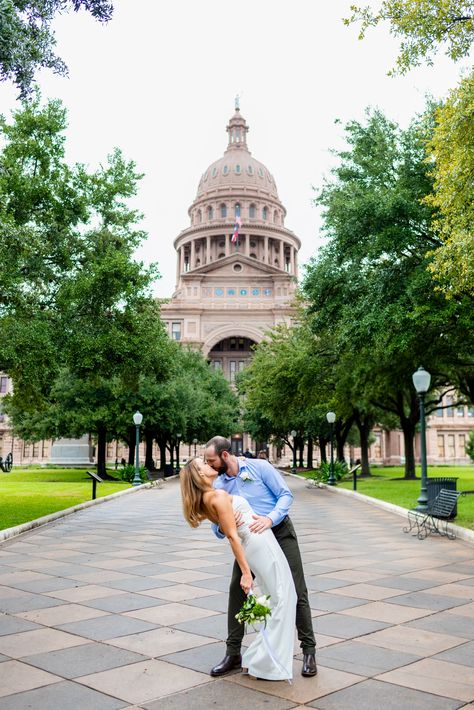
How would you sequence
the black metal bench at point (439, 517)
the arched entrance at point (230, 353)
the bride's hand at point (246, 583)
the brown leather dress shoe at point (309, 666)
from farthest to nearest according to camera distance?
1. the arched entrance at point (230, 353)
2. the black metal bench at point (439, 517)
3. the brown leather dress shoe at point (309, 666)
4. the bride's hand at point (246, 583)

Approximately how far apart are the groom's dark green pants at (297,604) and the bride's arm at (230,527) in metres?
0.37

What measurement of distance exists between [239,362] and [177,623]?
92.4m

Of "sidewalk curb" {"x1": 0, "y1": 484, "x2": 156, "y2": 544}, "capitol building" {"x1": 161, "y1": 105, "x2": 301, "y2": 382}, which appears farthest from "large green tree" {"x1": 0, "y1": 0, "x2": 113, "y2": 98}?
"capitol building" {"x1": 161, "y1": 105, "x2": 301, "y2": 382}

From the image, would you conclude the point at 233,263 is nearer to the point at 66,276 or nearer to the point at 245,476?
the point at 66,276

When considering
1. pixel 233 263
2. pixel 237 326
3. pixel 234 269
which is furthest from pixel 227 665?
pixel 234 269

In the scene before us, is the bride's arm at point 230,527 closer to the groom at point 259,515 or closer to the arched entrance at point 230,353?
the groom at point 259,515

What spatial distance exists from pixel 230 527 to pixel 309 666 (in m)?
1.22

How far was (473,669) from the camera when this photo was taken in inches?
199

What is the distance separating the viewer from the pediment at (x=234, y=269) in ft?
314

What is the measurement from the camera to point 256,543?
487 centimetres

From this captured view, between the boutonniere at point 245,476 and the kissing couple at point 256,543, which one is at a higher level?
the boutonniere at point 245,476

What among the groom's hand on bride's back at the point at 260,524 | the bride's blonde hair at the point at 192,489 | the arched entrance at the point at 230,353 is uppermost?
the arched entrance at the point at 230,353

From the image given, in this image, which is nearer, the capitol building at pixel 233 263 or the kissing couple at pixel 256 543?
the kissing couple at pixel 256 543

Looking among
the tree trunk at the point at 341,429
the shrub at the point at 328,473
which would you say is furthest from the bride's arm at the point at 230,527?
the tree trunk at the point at 341,429
